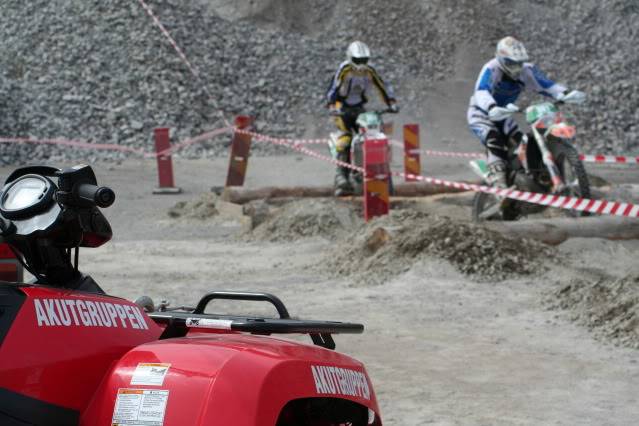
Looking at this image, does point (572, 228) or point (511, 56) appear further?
point (511, 56)

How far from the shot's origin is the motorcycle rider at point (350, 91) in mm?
15289

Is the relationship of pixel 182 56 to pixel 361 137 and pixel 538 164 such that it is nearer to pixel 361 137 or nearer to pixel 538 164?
pixel 361 137

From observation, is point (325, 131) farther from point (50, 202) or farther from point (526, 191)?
point (50, 202)

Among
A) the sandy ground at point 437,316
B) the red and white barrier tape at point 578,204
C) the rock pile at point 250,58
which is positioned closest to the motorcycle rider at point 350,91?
the sandy ground at point 437,316

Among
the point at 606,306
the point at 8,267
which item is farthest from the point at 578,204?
the point at 8,267

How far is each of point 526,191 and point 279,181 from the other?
8096 millimetres

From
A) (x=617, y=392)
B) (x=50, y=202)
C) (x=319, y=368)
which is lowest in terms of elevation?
(x=617, y=392)

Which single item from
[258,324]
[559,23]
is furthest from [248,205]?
[559,23]

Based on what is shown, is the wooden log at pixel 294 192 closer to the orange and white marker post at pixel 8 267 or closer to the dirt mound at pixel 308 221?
the dirt mound at pixel 308 221

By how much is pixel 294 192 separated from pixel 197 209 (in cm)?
127

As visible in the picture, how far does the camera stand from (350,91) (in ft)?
50.4

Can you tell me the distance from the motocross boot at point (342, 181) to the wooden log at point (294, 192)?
0.22 metres

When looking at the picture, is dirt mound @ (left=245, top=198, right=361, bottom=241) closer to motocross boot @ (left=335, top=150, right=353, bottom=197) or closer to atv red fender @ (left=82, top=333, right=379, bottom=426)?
motocross boot @ (left=335, top=150, right=353, bottom=197)

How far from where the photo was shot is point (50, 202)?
111 inches
